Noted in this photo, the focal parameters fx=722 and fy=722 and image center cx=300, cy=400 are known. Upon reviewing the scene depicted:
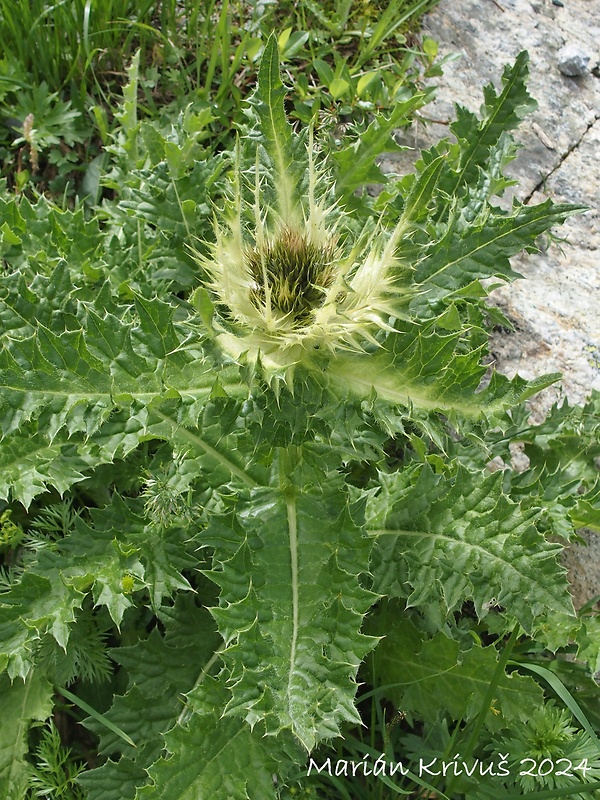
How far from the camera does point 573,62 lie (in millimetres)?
3859

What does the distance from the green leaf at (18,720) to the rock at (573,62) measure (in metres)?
3.81

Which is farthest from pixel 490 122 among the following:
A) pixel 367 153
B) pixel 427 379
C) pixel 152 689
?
pixel 152 689

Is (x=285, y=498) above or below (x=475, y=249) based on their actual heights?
below

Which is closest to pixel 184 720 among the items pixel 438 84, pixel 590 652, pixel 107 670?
pixel 107 670

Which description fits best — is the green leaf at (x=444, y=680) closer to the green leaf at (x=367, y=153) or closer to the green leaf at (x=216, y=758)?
the green leaf at (x=216, y=758)

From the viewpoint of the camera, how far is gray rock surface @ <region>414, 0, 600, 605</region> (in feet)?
10.3

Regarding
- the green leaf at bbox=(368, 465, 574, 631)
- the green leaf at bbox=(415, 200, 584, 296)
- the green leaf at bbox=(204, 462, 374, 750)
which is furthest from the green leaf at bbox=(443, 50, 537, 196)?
the green leaf at bbox=(204, 462, 374, 750)

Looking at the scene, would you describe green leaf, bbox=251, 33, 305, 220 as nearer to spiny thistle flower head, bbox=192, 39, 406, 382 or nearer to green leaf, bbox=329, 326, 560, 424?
spiny thistle flower head, bbox=192, 39, 406, 382

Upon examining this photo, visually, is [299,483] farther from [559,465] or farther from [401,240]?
[559,465]

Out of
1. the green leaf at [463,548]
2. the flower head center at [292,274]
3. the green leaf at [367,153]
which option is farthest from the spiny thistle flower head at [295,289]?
the green leaf at [367,153]

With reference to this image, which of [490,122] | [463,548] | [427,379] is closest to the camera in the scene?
[427,379]

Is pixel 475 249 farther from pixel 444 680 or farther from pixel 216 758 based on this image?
pixel 216 758

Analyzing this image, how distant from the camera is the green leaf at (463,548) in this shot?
1.96 metres

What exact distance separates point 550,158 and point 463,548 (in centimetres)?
240
